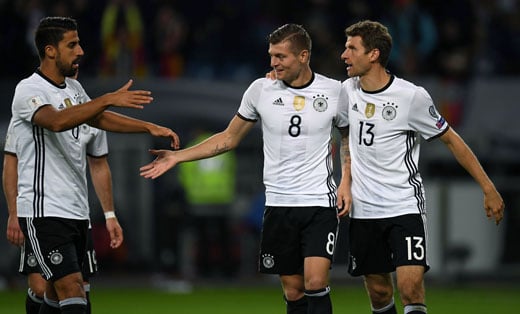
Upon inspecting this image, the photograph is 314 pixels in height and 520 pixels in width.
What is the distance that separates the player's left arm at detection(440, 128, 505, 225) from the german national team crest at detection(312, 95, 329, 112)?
0.88 meters

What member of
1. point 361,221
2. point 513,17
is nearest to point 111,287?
point 513,17

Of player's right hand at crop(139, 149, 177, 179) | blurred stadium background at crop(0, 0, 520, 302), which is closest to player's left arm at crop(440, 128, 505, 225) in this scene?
player's right hand at crop(139, 149, 177, 179)

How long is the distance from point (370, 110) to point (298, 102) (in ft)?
1.73

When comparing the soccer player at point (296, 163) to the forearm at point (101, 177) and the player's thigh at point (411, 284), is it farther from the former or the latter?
the player's thigh at point (411, 284)

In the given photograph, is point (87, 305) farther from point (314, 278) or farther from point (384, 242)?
point (384, 242)

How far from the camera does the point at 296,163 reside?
9.37m

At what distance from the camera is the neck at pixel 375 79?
9375 mm

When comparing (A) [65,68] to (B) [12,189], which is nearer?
(A) [65,68]

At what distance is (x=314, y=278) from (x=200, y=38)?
11.1m

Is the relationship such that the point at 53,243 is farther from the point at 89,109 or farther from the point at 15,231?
the point at 89,109

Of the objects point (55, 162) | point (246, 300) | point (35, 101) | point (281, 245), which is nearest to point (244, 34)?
point (246, 300)

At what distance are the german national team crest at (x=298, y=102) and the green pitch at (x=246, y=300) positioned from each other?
15.7ft

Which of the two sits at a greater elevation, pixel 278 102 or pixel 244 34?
pixel 244 34

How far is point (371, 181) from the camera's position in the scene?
30.7ft
